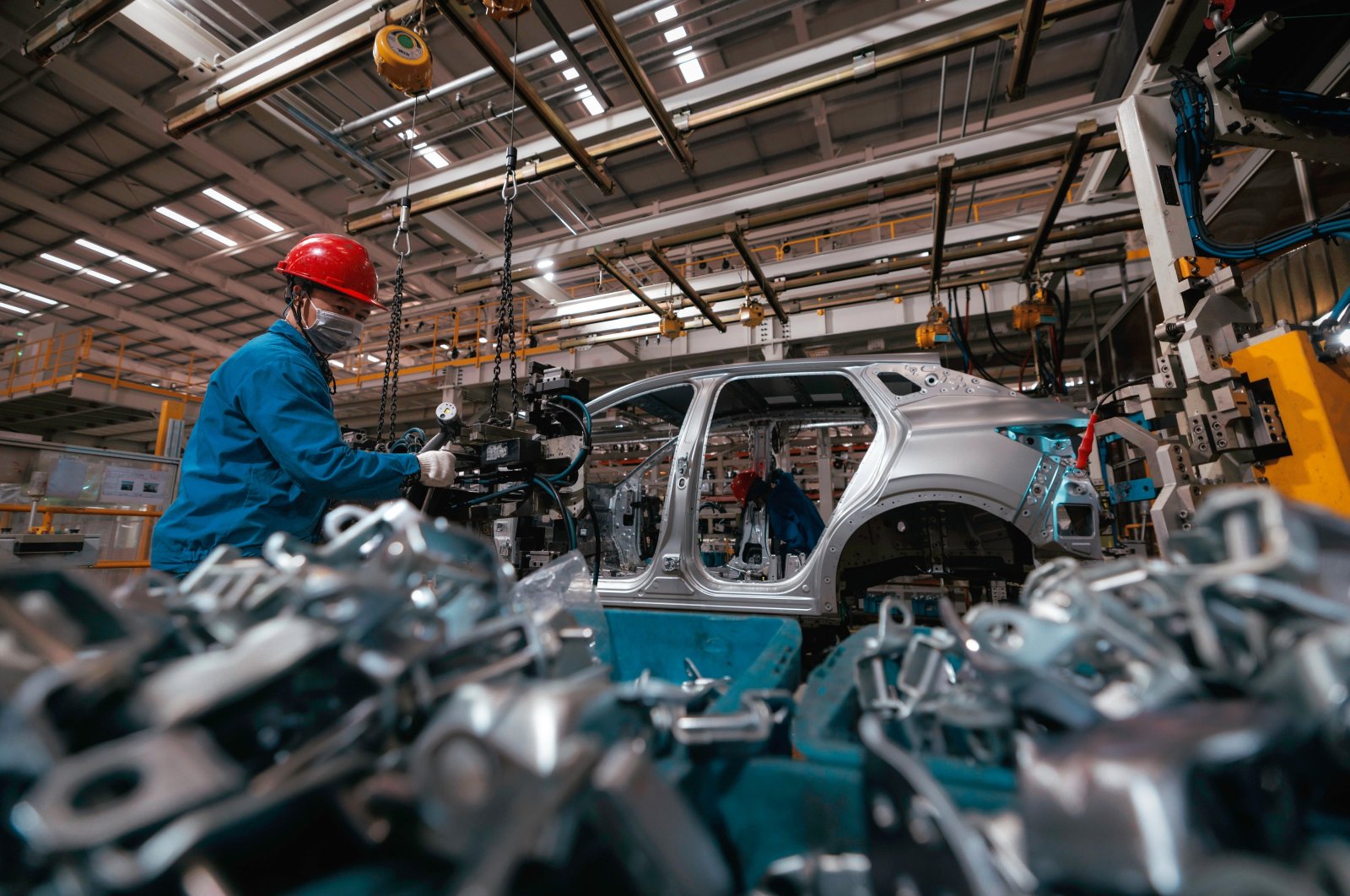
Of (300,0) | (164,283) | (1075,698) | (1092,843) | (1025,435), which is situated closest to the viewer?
(1092,843)

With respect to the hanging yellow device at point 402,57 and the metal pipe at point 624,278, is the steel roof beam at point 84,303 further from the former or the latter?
the hanging yellow device at point 402,57

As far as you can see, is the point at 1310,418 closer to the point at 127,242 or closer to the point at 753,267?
the point at 753,267

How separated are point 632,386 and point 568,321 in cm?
431

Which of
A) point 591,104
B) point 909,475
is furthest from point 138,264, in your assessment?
point 909,475

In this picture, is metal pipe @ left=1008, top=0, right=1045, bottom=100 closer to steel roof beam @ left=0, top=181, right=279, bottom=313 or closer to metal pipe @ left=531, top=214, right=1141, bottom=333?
metal pipe @ left=531, top=214, right=1141, bottom=333

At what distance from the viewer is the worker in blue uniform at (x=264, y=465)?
173 cm

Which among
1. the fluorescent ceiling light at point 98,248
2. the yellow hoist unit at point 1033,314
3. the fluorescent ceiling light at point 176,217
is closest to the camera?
the yellow hoist unit at point 1033,314

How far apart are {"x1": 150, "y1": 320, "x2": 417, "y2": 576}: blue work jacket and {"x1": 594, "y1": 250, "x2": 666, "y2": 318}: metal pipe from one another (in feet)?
11.8

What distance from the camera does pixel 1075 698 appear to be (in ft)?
1.66

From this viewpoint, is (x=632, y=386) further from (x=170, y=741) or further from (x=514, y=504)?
(x=170, y=741)

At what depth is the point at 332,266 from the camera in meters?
2.25

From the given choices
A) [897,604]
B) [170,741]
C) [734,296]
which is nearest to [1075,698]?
[897,604]

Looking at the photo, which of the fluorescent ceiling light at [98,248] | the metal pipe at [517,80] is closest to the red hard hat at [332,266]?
the metal pipe at [517,80]

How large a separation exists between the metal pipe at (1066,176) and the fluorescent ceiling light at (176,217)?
1349 centimetres
